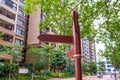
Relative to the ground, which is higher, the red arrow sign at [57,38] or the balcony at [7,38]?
the balcony at [7,38]

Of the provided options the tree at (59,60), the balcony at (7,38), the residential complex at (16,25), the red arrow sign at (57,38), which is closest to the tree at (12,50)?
the residential complex at (16,25)

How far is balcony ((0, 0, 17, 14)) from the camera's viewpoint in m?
29.9

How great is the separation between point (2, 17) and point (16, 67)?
350 inches

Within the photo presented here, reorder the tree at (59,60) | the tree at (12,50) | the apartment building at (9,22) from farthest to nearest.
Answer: the tree at (59,60)
the apartment building at (9,22)
the tree at (12,50)

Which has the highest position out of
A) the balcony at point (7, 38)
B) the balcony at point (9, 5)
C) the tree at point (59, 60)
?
the balcony at point (9, 5)

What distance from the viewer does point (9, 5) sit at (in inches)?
1244

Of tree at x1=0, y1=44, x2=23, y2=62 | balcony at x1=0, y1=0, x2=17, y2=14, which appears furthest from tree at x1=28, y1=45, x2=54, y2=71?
balcony at x1=0, y1=0, x2=17, y2=14

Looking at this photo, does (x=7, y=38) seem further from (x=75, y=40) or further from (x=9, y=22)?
(x=75, y=40)

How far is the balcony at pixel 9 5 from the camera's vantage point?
29.9 metres

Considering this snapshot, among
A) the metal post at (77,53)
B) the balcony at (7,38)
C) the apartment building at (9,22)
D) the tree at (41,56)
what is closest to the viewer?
the metal post at (77,53)

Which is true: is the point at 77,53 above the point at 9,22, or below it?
below

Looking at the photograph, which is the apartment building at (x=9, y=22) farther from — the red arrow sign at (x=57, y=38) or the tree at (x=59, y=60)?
the red arrow sign at (x=57, y=38)

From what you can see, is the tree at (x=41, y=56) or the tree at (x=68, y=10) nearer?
the tree at (x=68, y=10)

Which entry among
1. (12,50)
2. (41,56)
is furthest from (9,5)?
(41,56)
